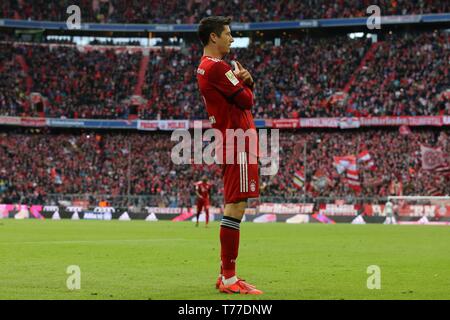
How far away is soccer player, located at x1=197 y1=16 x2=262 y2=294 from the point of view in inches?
357

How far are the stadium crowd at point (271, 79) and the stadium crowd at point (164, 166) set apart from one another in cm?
219

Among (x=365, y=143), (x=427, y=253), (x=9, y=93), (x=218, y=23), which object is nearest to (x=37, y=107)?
(x=9, y=93)

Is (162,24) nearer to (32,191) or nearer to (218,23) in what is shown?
(32,191)

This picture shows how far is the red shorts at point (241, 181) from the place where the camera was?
29.7 feet

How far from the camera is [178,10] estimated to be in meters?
71.6

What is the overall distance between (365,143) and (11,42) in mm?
35473

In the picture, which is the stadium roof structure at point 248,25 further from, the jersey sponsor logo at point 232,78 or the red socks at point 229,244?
the red socks at point 229,244

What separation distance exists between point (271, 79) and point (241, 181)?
56.0 m
